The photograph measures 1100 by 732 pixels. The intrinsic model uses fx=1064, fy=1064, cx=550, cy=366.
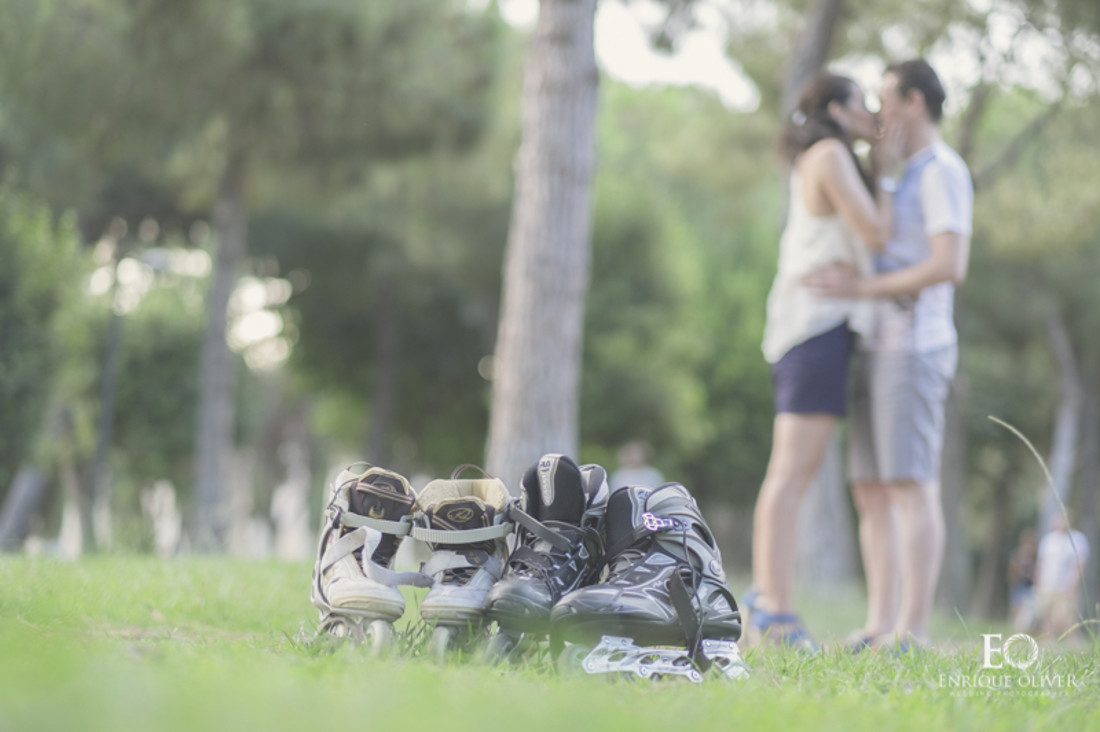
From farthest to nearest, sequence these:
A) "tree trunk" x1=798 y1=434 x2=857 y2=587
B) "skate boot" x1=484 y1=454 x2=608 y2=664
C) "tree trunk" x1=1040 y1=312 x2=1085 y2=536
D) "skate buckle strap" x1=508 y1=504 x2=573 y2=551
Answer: "tree trunk" x1=1040 y1=312 x2=1085 y2=536
"tree trunk" x1=798 y1=434 x2=857 y2=587
"skate buckle strap" x1=508 y1=504 x2=573 y2=551
"skate boot" x1=484 y1=454 x2=608 y2=664

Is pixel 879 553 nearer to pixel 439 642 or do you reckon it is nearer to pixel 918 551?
pixel 918 551

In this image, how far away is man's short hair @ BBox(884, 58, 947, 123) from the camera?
4.22 m

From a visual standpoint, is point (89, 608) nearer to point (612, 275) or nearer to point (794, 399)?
point (794, 399)

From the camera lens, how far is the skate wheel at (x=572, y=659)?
231 centimetres

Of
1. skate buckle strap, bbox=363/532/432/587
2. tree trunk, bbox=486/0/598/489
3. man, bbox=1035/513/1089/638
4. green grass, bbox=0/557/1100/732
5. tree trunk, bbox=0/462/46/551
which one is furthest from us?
tree trunk, bbox=0/462/46/551

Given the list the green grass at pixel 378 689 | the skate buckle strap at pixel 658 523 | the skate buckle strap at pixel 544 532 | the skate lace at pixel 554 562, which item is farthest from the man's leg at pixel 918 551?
the skate buckle strap at pixel 544 532

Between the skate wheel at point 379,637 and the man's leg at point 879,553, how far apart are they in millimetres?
2305

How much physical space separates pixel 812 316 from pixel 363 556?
2215 millimetres

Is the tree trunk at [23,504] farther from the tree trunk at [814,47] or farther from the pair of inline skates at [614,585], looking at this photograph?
the pair of inline skates at [614,585]

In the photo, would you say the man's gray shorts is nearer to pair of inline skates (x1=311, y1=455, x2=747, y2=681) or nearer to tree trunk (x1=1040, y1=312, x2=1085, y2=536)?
pair of inline skates (x1=311, y1=455, x2=747, y2=681)

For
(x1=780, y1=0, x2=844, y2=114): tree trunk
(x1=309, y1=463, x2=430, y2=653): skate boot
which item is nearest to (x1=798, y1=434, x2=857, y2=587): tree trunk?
(x1=780, y1=0, x2=844, y2=114): tree trunk

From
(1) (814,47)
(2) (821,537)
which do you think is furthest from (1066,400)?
(1) (814,47)

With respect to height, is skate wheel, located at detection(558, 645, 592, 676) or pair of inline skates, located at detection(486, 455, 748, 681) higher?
pair of inline skates, located at detection(486, 455, 748, 681)

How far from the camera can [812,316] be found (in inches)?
163
